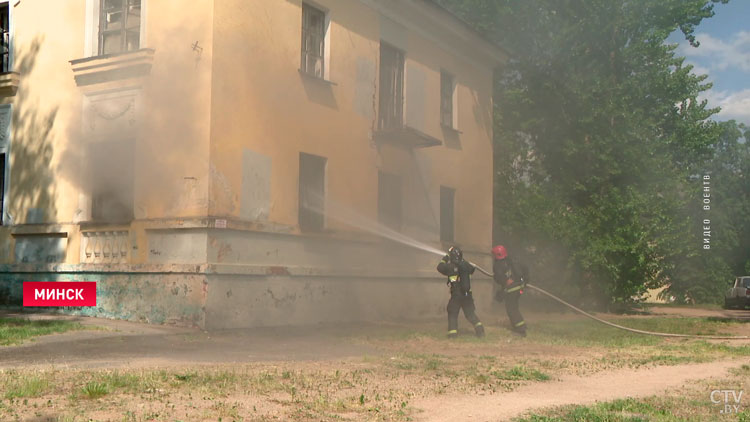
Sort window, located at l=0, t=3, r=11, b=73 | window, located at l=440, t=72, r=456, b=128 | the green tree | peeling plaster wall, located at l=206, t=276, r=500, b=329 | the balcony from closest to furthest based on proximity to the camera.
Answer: peeling plaster wall, located at l=206, t=276, r=500, b=329
window, located at l=0, t=3, r=11, b=73
the balcony
window, located at l=440, t=72, r=456, b=128
the green tree

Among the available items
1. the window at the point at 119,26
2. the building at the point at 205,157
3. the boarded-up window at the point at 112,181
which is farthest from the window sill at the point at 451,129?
the boarded-up window at the point at 112,181

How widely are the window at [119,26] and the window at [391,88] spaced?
639 centimetres

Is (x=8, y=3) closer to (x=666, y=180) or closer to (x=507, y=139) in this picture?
(x=507, y=139)

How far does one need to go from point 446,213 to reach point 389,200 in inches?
129

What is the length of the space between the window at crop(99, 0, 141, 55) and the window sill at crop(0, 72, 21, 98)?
244cm

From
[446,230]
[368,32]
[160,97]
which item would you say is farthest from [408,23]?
[160,97]

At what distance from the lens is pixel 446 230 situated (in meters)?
22.4

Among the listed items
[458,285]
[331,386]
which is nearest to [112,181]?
[458,285]

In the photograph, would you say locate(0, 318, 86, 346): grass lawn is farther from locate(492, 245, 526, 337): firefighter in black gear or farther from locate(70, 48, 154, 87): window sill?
locate(492, 245, 526, 337): firefighter in black gear

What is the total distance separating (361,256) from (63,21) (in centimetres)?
799

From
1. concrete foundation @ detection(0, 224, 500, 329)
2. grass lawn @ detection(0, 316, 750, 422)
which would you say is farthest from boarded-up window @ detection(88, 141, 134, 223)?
grass lawn @ detection(0, 316, 750, 422)

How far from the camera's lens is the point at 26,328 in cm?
1203

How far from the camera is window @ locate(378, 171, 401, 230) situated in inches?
760

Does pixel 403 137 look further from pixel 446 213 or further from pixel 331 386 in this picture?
pixel 331 386
